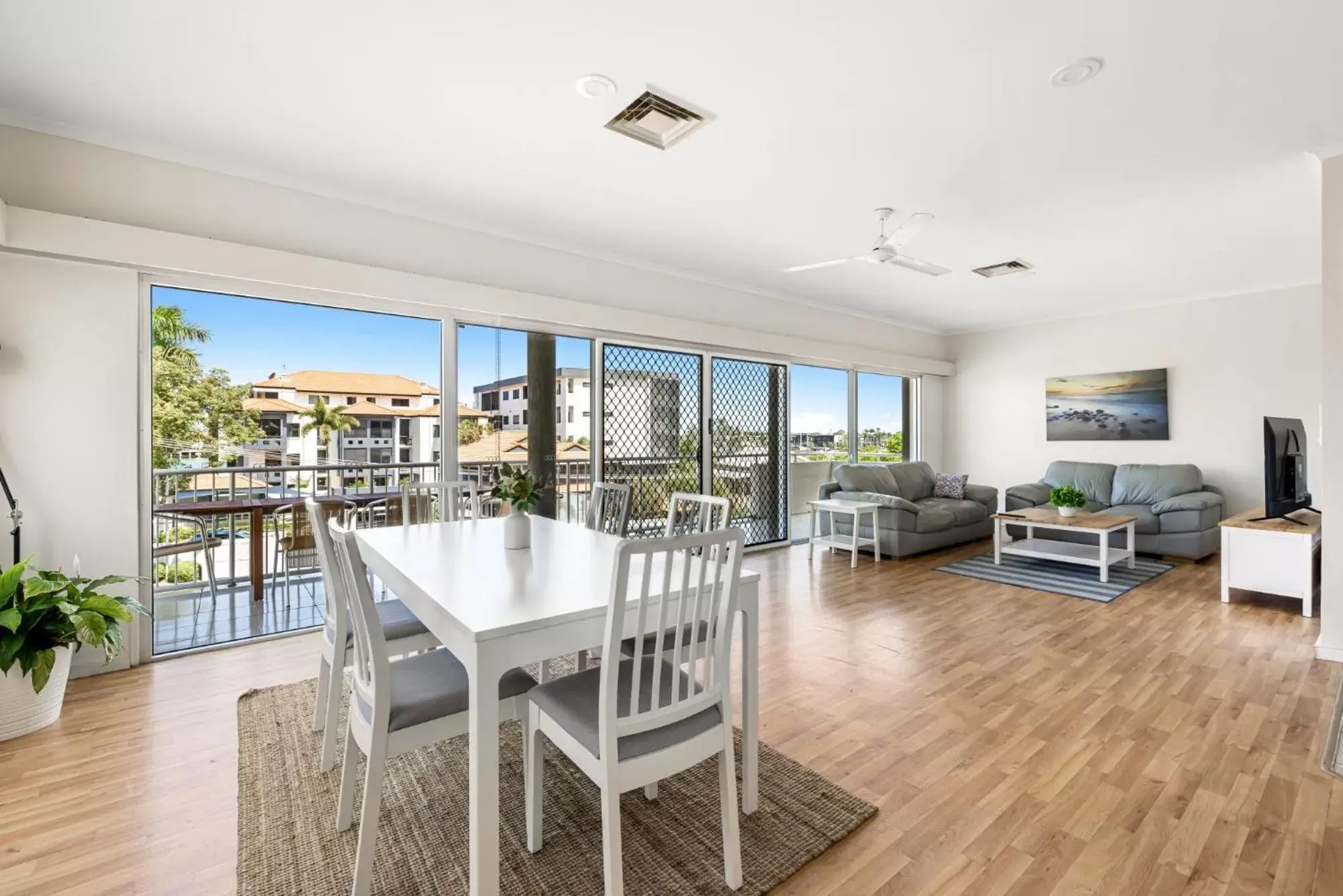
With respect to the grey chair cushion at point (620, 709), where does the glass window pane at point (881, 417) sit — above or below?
above

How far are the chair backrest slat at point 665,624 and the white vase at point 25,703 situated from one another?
97.7 inches

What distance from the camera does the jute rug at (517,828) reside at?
156 cm

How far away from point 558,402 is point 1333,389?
14.5 feet

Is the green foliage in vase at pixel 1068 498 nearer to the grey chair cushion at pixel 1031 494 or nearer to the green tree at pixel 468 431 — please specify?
the grey chair cushion at pixel 1031 494

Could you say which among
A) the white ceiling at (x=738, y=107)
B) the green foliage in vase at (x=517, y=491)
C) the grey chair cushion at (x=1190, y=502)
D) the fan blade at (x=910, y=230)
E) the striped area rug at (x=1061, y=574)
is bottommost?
the striped area rug at (x=1061, y=574)

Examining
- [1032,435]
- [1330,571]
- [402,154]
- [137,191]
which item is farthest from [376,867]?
[1032,435]

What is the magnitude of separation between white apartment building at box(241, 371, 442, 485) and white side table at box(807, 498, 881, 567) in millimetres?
→ 3418

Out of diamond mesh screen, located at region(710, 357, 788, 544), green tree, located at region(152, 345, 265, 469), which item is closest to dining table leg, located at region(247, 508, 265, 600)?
green tree, located at region(152, 345, 265, 469)

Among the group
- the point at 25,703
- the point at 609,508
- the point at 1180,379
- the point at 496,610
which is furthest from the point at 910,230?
the point at 1180,379

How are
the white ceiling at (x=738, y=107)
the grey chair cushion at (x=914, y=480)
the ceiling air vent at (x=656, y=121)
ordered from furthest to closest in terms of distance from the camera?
the grey chair cushion at (x=914, y=480), the ceiling air vent at (x=656, y=121), the white ceiling at (x=738, y=107)

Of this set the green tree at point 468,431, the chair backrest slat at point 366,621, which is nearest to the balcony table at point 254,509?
the green tree at point 468,431

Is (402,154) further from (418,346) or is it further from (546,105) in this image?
(418,346)

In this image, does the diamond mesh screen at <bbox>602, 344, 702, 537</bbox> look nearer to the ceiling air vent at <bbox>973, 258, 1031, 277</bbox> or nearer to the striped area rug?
the striped area rug

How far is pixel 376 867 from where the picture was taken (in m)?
1.61
